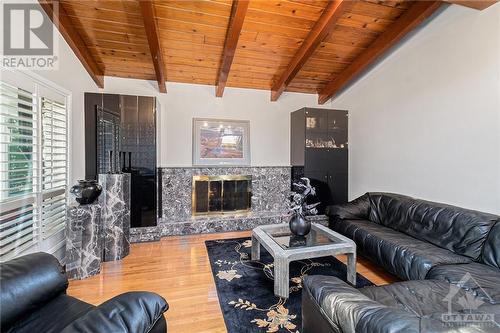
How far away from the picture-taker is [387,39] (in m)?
3.62

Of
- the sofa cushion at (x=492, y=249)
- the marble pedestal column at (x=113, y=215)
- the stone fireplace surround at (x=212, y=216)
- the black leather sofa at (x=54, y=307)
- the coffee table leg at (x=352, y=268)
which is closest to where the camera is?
the black leather sofa at (x=54, y=307)

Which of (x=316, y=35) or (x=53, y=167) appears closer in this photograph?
(x=53, y=167)

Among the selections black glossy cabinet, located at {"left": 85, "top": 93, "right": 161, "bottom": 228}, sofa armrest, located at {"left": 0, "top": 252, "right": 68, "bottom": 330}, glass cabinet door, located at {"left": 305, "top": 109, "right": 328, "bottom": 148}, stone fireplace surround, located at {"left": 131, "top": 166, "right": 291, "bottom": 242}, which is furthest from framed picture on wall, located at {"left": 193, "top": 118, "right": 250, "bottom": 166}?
sofa armrest, located at {"left": 0, "top": 252, "right": 68, "bottom": 330}

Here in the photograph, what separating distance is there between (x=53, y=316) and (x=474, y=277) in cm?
301

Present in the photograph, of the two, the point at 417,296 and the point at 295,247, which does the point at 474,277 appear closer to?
the point at 417,296

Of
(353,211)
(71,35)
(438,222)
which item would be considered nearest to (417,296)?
(438,222)

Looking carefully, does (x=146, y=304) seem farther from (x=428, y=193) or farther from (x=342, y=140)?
(x=342, y=140)

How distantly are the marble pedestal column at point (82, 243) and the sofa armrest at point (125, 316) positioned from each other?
207 cm

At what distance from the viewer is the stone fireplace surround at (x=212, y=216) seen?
4270 millimetres

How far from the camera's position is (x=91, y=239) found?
2.86 m

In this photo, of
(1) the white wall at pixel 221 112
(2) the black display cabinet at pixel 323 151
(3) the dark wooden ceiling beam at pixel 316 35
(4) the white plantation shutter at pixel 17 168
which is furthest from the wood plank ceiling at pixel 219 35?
(4) the white plantation shutter at pixel 17 168

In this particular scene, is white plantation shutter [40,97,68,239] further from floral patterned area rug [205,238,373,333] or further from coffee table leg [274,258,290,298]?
coffee table leg [274,258,290,298]

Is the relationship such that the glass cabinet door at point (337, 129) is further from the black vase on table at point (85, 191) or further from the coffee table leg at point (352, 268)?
the black vase on table at point (85, 191)

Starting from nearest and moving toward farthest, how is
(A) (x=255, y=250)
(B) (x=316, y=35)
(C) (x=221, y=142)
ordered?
1. (A) (x=255, y=250)
2. (B) (x=316, y=35)
3. (C) (x=221, y=142)
